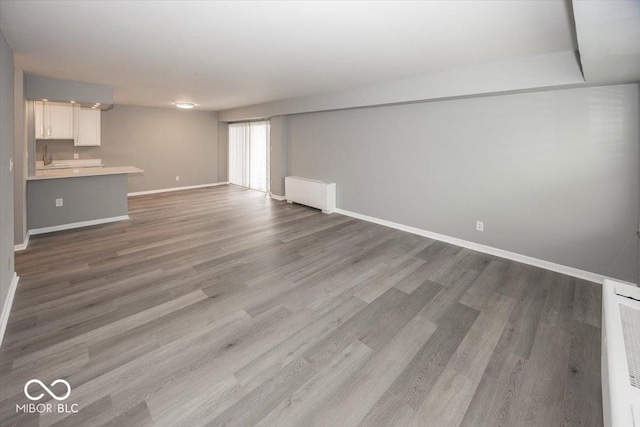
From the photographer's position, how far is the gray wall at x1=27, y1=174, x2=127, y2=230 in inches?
183

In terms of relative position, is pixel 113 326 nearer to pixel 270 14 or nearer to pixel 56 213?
pixel 270 14

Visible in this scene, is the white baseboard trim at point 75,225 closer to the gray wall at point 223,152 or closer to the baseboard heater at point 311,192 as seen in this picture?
the baseboard heater at point 311,192

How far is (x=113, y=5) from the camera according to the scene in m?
2.24

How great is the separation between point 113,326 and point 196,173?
737 centimetres

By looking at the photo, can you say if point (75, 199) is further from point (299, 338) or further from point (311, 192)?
point (299, 338)

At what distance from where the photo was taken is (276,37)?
284 cm

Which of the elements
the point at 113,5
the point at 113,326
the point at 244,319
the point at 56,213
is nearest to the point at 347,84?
the point at 113,5

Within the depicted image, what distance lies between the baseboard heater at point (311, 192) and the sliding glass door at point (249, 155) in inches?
60.8

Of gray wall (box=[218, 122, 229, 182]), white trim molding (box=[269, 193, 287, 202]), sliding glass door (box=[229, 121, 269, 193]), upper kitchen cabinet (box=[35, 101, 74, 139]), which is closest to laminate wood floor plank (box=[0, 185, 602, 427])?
upper kitchen cabinet (box=[35, 101, 74, 139])

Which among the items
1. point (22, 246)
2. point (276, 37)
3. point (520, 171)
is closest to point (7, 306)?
point (22, 246)

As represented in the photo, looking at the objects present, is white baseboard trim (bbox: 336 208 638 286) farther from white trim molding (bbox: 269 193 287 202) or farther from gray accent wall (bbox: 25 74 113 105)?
gray accent wall (bbox: 25 74 113 105)

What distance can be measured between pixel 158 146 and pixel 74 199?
3.66 m

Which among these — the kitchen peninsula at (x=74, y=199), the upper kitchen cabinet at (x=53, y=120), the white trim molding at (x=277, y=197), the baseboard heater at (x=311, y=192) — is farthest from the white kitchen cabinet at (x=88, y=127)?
the baseboard heater at (x=311, y=192)

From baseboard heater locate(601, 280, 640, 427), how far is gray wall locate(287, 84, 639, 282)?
1.87 m
